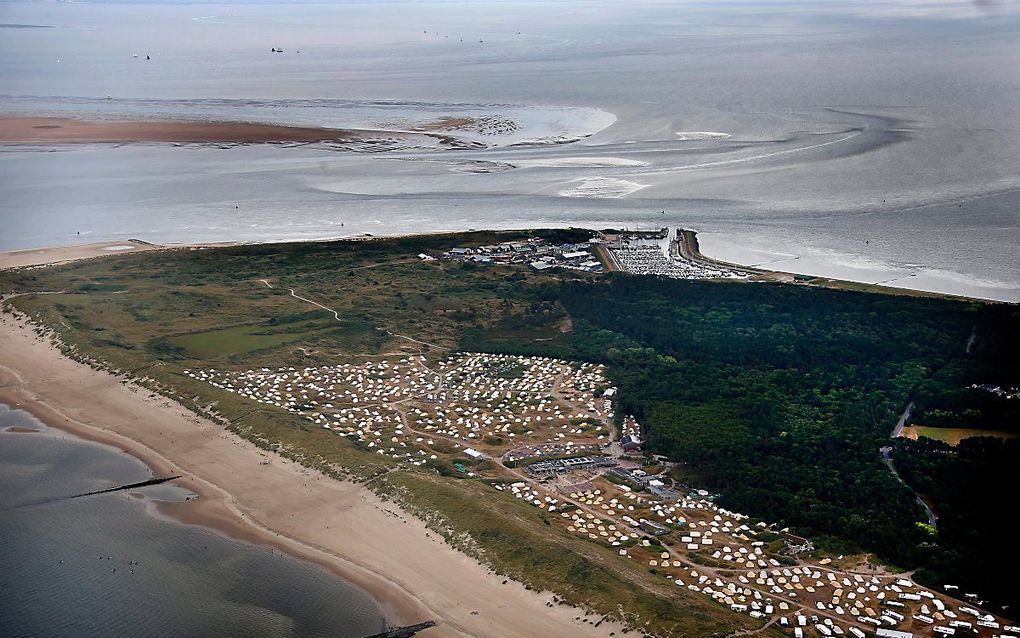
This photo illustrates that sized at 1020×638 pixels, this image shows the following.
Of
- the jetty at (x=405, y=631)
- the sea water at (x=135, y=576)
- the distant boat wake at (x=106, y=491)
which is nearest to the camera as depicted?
the jetty at (x=405, y=631)

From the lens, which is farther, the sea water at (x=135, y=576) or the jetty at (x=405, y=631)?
the sea water at (x=135, y=576)

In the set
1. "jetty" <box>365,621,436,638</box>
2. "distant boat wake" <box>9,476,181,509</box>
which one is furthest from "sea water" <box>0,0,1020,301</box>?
"jetty" <box>365,621,436,638</box>

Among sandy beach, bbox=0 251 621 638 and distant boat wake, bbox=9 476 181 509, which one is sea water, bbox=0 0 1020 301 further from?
distant boat wake, bbox=9 476 181 509

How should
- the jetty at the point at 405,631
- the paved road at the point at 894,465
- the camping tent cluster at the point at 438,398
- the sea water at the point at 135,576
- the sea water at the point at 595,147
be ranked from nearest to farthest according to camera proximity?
the jetty at the point at 405,631
the sea water at the point at 135,576
the paved road at the point at 894,465
the camping tent cluster at the point at 438,398
the sea water at the point at 595,147

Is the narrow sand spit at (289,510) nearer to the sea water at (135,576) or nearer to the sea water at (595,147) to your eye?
the sea water at (135,576)

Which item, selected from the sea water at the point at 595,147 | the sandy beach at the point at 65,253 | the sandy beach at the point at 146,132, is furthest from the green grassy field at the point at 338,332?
the sandy beach at the point at 146,132

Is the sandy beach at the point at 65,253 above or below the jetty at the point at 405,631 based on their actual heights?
above

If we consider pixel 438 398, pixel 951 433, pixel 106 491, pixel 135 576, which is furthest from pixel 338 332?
pixel 951 433

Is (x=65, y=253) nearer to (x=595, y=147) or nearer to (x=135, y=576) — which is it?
(x=135, y=576)
